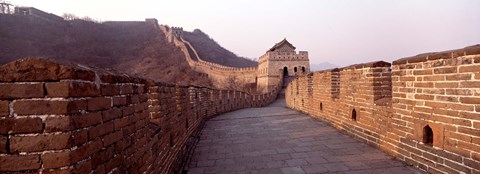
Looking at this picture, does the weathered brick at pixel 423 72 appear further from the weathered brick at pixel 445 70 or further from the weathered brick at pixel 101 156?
the weathered brick at pixel 101 156

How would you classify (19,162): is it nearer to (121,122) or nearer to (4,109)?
(4,109)

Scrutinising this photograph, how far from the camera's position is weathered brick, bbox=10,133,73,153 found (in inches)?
66.6

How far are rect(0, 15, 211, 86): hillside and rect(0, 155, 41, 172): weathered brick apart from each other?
168ft

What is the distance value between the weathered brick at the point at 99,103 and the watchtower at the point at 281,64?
44.1m

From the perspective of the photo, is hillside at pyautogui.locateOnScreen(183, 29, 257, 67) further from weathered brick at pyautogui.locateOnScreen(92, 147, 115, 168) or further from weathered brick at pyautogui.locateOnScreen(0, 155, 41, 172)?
weathered brick at pyautogui.locateOnScreen(0, 155, 41, 172)

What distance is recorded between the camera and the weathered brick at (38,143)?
169cm

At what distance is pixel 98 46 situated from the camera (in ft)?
253

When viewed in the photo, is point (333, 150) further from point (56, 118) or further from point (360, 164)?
point (56, 118)

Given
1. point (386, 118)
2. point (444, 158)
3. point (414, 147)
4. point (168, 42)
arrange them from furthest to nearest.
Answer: point (168, 42) < point (386, 118) < point (414, 147) < point (444, 158)

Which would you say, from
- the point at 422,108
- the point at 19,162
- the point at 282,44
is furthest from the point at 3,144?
the point at 282,44

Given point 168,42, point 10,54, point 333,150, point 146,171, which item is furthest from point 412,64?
point 168,42

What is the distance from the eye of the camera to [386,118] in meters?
5.44

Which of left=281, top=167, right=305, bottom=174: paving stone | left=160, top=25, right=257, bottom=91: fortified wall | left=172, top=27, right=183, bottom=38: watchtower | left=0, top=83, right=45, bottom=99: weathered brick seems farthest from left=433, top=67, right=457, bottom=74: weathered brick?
left=172, top=27, right=183, bottom=38: watchtower

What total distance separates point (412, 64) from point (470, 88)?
119cm
